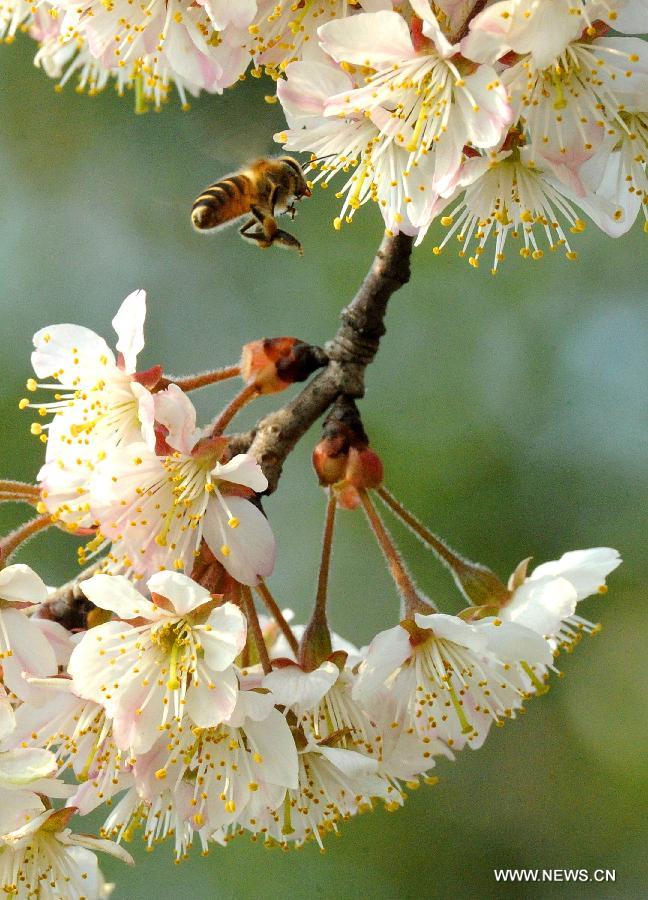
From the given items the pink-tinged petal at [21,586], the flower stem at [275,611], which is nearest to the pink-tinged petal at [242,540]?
the flower stem at [275,611]

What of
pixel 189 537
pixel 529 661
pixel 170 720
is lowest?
pixel 170 720

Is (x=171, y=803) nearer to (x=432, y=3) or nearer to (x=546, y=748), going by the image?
(x=432, y=3)

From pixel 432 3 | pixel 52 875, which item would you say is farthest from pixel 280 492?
pixel 432 3

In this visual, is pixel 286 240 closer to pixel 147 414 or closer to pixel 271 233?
pixel 271 233

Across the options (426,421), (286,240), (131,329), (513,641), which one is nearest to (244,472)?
(131,329)

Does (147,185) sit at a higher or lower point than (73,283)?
higher

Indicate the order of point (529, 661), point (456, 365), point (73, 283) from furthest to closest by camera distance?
1. point (73, 283)
2. point (456, 365)
3. point (529, 661)
